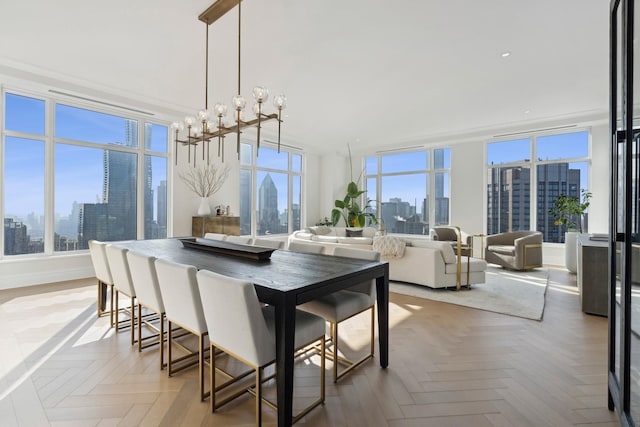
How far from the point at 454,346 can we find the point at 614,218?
4.97 ft

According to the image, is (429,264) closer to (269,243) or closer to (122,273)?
(269,243)

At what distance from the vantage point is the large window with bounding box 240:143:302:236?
772 centimetres

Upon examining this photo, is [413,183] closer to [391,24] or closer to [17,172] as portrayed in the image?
[391,24]

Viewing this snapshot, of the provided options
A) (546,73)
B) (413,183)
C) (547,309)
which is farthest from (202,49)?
(413,183)

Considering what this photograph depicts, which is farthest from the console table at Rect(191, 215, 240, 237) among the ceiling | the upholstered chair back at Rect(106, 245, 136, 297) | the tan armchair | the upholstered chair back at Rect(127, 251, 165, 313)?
the tan armchair

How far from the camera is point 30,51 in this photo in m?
3.64

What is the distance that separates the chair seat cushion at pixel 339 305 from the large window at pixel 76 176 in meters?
4.68

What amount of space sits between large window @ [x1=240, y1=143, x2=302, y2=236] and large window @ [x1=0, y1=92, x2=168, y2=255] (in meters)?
2.03

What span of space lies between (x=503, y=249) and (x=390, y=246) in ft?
9.40

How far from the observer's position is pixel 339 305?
7.14ft

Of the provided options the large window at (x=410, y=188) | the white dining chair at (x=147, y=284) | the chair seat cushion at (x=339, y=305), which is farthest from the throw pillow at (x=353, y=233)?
the white dining chair at (x=147, y=284)

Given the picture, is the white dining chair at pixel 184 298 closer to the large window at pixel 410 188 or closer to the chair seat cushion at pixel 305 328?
the chair seat cushion at pixel 305 328

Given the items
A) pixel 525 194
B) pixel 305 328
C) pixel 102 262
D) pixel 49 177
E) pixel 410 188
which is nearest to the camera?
pixel 305 328

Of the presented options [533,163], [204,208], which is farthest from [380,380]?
[533,163]
